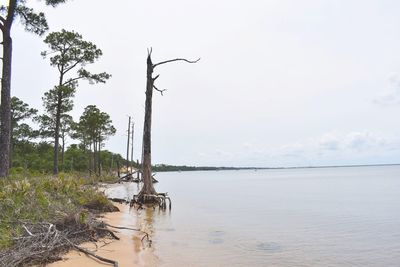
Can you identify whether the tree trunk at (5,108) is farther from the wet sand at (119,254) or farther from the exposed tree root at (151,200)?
the wet sand at (119,254)

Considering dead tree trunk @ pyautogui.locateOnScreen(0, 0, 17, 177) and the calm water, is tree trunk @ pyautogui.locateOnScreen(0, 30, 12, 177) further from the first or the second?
the calm water

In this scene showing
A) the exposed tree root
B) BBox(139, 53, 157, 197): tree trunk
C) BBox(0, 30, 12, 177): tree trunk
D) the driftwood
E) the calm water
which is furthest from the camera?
BBox(139, 53, 157, 197): tree trunk

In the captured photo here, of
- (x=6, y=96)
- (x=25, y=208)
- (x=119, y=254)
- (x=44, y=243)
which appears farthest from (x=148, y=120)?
(x=44, y=243)

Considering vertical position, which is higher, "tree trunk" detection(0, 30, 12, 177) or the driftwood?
"tree trunk" detection(0, 30, 12, 177)

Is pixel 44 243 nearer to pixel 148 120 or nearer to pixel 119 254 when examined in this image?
pixel 119 254

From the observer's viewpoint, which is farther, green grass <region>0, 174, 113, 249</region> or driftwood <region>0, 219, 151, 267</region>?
green grass <region>0, 174, 113, 249</region>

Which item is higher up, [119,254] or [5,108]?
[5,108]

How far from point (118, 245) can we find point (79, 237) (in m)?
0.86

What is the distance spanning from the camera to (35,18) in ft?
49.9

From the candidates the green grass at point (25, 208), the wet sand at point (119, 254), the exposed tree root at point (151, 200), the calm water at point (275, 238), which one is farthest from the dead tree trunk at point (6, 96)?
the wet sand at point (119, 254)

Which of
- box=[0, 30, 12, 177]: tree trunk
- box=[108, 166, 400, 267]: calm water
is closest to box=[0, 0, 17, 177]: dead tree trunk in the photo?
box=[0, 30, 12, 177]: tree trunk

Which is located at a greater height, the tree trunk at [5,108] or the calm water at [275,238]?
the tree trunk at [5,108]

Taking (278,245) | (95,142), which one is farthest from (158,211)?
(95,142)

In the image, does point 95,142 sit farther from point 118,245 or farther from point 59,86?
point 118,245
